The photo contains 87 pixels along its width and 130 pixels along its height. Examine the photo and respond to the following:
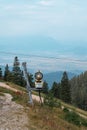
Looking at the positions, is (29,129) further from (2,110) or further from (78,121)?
(78,121)

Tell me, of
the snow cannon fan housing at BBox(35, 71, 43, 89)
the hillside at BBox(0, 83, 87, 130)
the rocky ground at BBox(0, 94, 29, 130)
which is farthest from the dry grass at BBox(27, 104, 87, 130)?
the snow cannon fan housing at BBox(35, 71, 43, 89)

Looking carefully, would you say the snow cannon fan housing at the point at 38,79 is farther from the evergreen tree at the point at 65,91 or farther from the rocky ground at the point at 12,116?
the evergreen tree at the point at 65,91

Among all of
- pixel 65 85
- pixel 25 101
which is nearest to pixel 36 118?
pixel 25 101

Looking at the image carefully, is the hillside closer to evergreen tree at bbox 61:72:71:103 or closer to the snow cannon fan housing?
the snow cannon fan housing

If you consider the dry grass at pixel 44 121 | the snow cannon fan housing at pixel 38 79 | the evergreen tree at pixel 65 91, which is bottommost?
the dry grass at pixel 44 121

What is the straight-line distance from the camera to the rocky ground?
55.3ft

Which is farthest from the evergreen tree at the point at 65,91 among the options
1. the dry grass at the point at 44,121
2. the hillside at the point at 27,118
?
the dry grass at the point at 44,121

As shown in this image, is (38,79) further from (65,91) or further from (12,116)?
(65,91)

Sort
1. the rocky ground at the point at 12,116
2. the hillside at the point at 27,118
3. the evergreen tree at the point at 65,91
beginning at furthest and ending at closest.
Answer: the evergreen tree at the point at 65,91, the hillside at the point at 27,118, the rocky ground at the point at 12,116

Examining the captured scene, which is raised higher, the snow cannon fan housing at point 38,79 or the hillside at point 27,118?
the snow cannon fan housing at point 38,79

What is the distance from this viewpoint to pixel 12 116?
18188mm

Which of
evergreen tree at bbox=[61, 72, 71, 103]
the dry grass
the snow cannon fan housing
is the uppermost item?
evergreen tree at bbox=[61, 72, 71, 103]

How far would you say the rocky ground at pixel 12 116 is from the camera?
16859 millimetres

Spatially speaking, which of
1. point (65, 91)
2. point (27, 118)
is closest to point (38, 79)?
point (27, 118)
